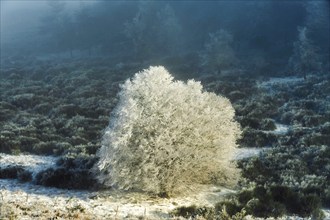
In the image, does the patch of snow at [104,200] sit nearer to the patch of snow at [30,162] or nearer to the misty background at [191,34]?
the patch of snow at [30,162]

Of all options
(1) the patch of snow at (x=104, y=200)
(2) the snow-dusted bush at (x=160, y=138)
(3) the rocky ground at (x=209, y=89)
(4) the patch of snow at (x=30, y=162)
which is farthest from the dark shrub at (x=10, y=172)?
(2) the snow-dusted bush at (x=160, y=138)

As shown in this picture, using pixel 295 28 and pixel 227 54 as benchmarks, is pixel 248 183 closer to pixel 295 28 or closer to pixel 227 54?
pixel 227 54

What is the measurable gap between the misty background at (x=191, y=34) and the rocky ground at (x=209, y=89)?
6863 mm

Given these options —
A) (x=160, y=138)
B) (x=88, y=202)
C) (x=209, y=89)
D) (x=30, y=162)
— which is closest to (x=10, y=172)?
(x=30, y=162)

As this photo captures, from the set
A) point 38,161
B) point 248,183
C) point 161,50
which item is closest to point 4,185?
point 38,161

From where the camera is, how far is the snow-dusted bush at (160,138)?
656 inches

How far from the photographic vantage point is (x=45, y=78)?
57.6m

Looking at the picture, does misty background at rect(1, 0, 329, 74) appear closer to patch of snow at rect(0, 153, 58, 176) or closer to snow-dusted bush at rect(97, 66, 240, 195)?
patch of snow at rect(0, 153, 58, 176)

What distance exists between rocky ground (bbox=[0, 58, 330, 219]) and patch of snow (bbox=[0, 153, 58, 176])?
102 millimetres

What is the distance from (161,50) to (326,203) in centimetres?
5961

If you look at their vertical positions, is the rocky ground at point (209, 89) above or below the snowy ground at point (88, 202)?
above

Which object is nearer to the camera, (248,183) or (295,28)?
(248,183)

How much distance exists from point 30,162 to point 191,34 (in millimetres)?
62223

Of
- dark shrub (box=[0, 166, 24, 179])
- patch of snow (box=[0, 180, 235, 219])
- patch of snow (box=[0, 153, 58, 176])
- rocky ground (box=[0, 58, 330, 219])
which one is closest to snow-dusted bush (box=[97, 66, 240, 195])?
patch of snow (box=[0, 180, 235, 219])
